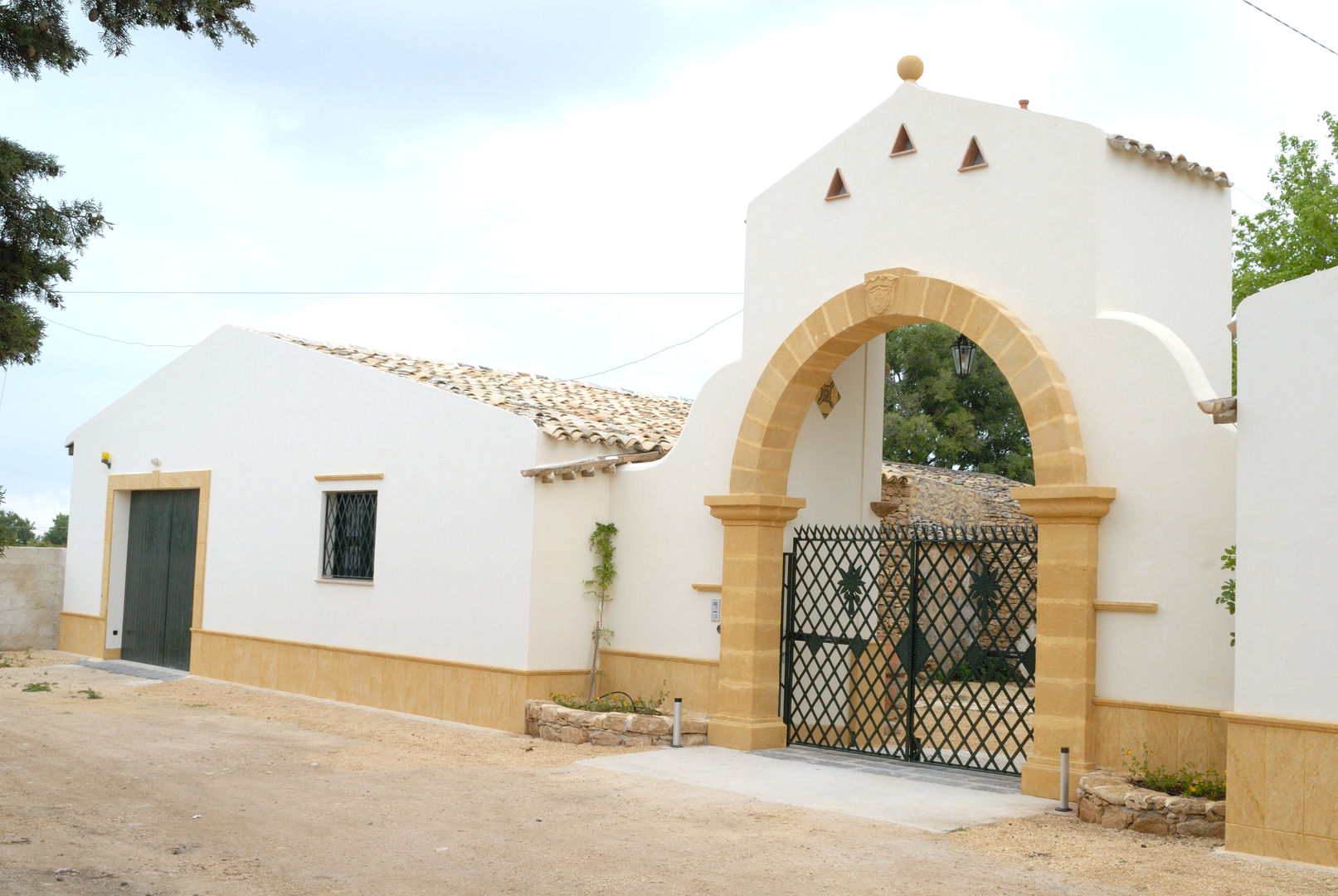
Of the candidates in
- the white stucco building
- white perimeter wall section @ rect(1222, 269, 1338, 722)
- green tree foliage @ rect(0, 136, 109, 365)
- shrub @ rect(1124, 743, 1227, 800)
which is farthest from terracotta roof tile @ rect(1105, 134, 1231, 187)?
green tree foliage @ rect(0, 136, 109, 365)

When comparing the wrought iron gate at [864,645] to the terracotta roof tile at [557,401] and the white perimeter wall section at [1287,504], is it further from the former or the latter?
the white perimeter wall section at [1287,504]


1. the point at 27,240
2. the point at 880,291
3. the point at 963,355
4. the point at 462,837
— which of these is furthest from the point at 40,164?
the point at 963,355

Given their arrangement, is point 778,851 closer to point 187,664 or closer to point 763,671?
point 763,671

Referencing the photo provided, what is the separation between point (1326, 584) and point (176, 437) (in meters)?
14.8

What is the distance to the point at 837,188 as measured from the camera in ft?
35.1

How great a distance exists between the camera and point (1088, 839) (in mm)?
7445

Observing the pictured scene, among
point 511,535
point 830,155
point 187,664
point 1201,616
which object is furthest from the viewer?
point 187,664

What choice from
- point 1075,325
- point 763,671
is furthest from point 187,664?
point 1075,325

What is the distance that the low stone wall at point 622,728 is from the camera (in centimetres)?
1095

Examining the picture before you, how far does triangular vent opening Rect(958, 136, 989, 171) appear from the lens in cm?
967

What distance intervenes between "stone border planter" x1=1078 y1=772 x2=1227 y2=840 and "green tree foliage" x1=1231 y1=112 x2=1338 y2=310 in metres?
12.7

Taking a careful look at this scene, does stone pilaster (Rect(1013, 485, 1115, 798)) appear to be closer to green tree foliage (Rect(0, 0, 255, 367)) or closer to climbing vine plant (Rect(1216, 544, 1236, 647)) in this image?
climbing vine plant (Rect(1216, 544, 1236, 647))

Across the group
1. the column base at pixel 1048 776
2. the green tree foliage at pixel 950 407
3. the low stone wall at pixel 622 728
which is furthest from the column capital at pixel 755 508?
the green tree foliage at pixel 950 407

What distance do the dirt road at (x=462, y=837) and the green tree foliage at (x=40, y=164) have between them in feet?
9.18
